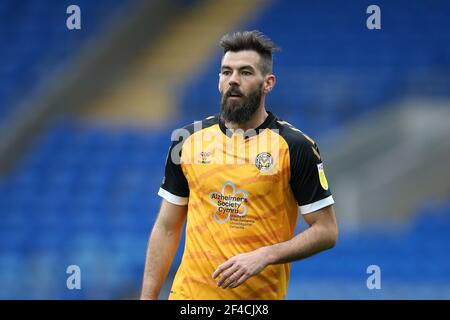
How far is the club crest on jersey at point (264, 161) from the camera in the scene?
160 inches

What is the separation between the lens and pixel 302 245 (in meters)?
3.93

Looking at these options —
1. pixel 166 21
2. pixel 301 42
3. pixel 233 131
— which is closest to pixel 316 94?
pixel 301 42

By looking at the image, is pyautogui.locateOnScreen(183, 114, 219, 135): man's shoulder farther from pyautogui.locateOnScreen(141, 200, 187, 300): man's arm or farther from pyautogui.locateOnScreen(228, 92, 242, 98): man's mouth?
pyautogui.locateOnScreen(141, 200, 187, 300): man's arm

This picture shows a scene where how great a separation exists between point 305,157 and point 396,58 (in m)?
8.01

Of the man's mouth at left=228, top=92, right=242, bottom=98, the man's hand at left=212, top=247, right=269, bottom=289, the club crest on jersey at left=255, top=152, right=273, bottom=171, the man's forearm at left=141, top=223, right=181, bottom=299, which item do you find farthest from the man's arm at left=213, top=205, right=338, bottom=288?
the man's mouth at left=228, top=92, right=242, bottom=98

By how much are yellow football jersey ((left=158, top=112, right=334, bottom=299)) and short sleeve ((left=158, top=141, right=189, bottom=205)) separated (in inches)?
2.4

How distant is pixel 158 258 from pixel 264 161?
31.6 inches

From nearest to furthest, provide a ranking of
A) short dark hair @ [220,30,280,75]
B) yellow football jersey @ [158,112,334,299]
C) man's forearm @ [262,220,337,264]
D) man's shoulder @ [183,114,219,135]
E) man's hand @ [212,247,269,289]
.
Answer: man's hand @ [212,247,269,289]
man's forearm @ [262,220,337,264]
yellow football jersey @ [158,112,334,299]
short dark hair @ [220,30,280,75]
man's shoulder @ [183,114,219,135]

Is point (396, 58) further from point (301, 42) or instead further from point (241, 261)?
point (241, 261)

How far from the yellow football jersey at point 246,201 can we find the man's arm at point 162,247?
3.9 inches

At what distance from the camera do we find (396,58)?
38.1 feet

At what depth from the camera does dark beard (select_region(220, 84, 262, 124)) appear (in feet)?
13.5

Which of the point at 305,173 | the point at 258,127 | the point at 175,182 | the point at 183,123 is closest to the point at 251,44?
the point at 258,127

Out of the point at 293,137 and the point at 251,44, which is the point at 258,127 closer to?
the point at 293,137
